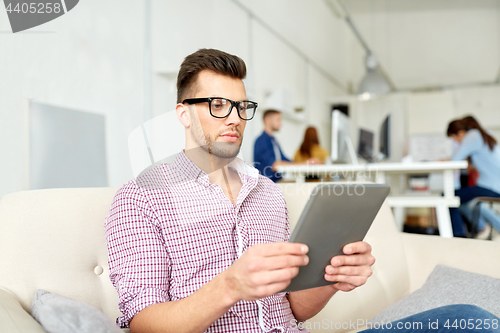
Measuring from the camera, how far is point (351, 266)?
852mm

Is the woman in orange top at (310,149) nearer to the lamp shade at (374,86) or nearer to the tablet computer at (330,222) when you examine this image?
the lamp shade at (374,86)

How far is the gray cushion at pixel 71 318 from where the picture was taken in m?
0.73

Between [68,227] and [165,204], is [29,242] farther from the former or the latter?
[165,204]

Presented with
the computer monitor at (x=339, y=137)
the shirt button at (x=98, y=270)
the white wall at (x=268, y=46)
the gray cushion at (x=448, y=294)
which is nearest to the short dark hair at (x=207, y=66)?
the shirt button at (x=98, y=270)

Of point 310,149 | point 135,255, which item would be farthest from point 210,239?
point 310,149

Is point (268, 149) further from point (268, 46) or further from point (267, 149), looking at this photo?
point (268, 46)

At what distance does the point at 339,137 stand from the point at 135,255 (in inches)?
104

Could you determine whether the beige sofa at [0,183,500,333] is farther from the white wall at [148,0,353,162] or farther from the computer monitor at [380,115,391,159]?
the computer monitor at [380,115,391,159]

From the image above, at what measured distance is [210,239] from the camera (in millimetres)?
978

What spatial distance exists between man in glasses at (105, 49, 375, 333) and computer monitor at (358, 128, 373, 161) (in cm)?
254

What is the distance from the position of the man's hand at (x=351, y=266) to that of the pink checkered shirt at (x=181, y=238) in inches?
9.3

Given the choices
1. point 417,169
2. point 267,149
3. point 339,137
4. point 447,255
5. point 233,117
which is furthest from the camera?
point 267,149

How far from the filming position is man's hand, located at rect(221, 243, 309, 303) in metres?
0.68

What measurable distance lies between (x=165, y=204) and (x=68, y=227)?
255 millimetres
